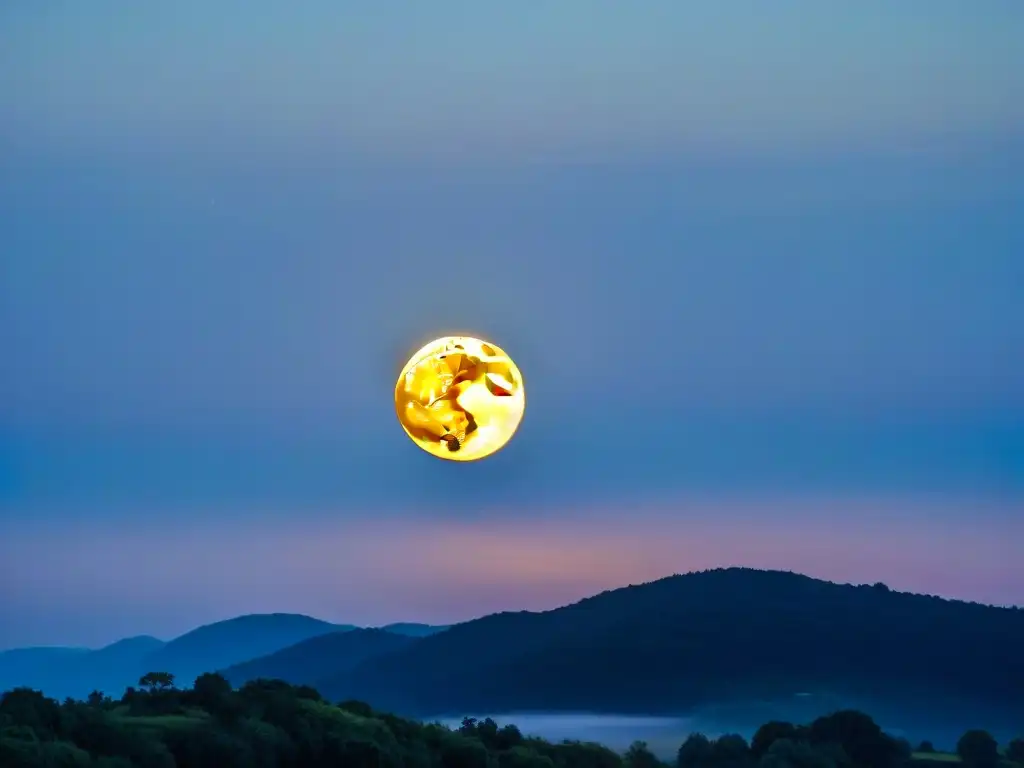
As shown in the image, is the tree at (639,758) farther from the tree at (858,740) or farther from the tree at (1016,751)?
the tree at (1016,751)

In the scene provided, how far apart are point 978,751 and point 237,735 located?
352 feet

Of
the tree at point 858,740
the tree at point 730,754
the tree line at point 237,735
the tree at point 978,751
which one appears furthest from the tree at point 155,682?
the tree at point 978,751

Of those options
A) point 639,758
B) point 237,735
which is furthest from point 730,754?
point 237,735

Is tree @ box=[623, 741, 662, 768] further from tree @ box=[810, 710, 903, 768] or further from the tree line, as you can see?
tree @ box=[810, 710, 903, 768]

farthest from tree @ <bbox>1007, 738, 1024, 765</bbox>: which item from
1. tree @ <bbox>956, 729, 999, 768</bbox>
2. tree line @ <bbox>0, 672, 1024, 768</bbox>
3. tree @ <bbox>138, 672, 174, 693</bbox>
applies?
tree @ <bbox>138, 672, 174, 693</bbox>

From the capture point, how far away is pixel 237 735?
91.2 m

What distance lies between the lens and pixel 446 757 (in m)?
104

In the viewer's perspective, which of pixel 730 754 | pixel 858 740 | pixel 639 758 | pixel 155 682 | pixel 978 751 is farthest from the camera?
pixel 978 751

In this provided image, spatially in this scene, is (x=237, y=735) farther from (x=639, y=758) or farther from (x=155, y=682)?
(x=639, y=758)

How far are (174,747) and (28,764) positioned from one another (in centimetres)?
1289

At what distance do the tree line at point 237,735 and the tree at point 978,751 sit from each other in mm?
59598

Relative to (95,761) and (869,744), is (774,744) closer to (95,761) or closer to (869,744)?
(869,744)

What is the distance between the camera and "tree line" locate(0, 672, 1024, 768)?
274 ft

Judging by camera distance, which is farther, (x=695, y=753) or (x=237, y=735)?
(x=695, y=753)
